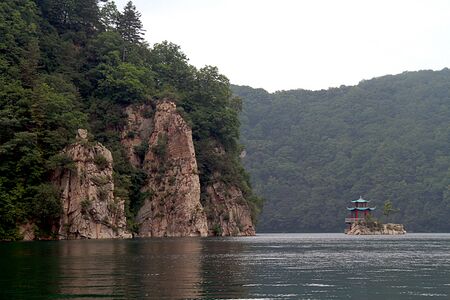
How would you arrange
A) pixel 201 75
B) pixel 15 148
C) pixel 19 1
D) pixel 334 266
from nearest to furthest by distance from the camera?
1. pixel 334 266
2. pixel 15 148
3. pixel 19 1
4. pixel 201 75

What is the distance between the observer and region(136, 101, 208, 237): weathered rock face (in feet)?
369

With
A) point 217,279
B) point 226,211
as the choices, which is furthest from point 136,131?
point 217,279

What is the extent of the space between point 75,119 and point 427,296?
78481 millimetres

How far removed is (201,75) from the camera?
140000 millimetres

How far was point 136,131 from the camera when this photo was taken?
118625mm

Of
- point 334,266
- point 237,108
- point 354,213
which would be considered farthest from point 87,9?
point 334,266

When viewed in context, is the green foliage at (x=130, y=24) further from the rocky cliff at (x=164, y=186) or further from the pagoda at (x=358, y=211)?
the pagoda at (x=358, y=211)

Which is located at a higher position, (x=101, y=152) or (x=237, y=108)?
(x=237, y=108)

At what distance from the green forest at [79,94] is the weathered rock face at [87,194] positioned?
1.79 meters

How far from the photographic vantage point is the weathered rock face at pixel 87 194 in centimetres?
8938

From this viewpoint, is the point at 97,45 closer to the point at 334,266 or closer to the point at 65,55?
the point at 65,55

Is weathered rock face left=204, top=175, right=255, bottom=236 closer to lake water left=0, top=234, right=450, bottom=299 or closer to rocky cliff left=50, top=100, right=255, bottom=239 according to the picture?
rocky cliff left=50, top=100, right=255, bottom=239

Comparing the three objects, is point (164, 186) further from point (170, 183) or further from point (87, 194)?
point (87, 194)

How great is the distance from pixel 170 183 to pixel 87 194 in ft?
82.6
